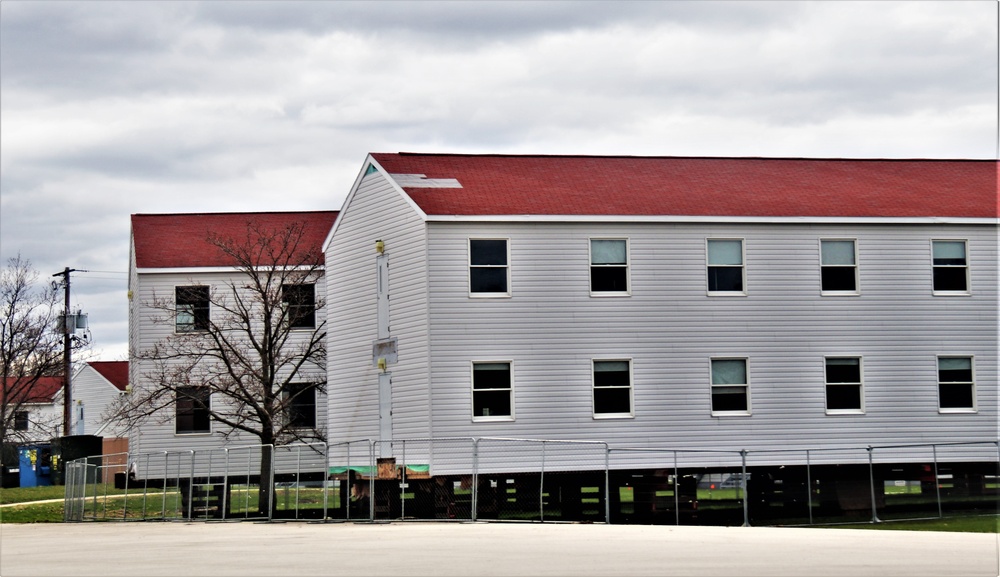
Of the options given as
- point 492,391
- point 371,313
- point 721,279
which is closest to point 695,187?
point 721,279

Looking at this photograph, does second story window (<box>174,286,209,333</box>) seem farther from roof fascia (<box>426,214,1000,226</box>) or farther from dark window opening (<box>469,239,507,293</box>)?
roof fascia (<box>426,214,1000,226</box>)

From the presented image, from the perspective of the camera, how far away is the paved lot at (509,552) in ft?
50.6

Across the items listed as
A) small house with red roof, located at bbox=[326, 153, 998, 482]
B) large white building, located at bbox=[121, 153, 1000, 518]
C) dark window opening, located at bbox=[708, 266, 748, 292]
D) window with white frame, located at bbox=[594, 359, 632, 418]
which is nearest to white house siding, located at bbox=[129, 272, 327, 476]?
large white building, located at bbox=[121, 153, 1000, 518]

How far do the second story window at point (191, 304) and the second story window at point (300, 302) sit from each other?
10.5 feet

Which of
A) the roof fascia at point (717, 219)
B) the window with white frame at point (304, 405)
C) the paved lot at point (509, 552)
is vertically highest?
the roof fascia at point (717, 219)

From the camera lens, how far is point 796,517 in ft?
107

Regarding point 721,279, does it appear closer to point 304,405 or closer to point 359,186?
point 359,186

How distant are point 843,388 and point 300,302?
18.7 metres

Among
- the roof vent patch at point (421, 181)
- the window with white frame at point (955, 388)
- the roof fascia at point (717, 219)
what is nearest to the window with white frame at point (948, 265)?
the roof fascia at point (717, 219)

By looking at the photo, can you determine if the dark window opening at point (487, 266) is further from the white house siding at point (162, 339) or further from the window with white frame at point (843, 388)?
the white house siding at point (162, 339)

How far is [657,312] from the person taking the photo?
34.2 metres

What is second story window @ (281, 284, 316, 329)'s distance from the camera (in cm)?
4128

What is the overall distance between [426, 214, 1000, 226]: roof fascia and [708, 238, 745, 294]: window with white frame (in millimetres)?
688

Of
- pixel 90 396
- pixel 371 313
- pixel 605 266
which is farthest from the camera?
pixel 90 396
